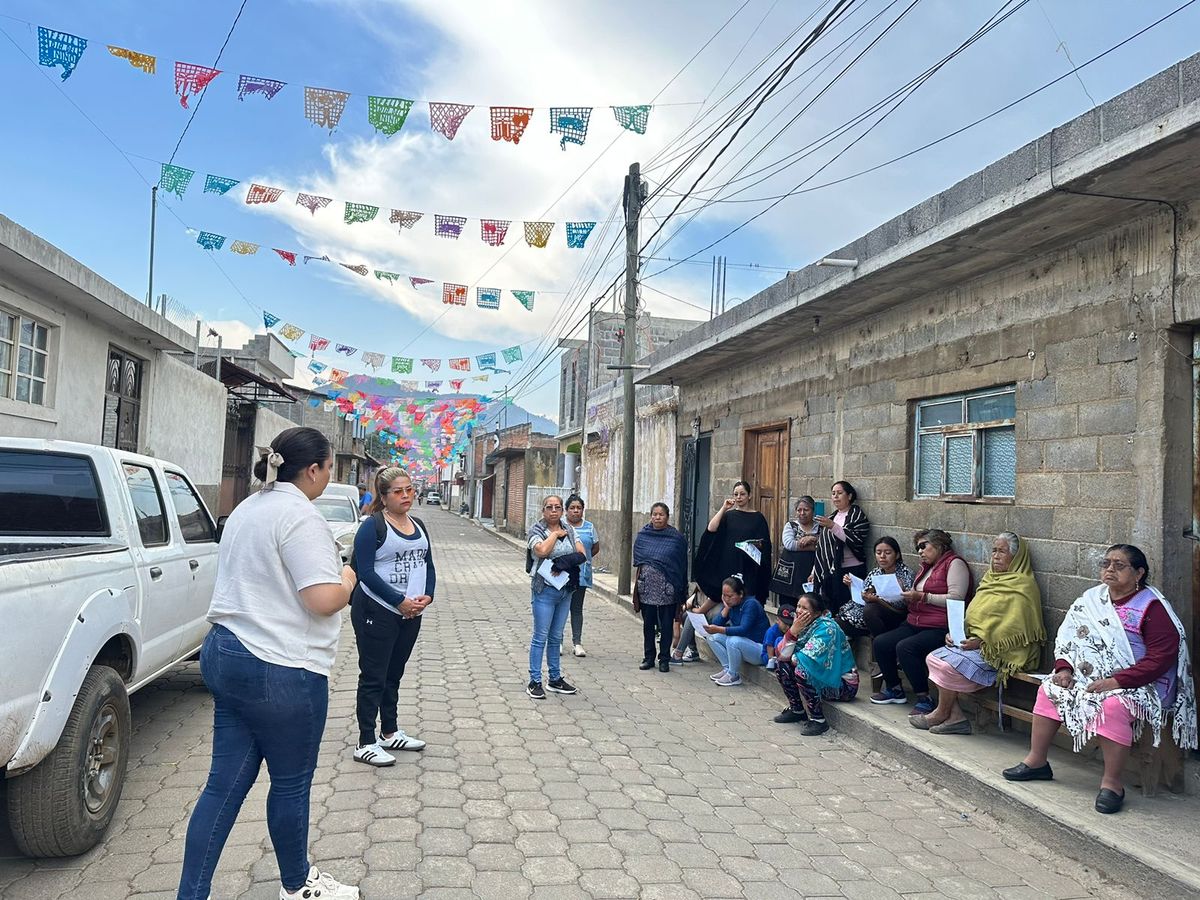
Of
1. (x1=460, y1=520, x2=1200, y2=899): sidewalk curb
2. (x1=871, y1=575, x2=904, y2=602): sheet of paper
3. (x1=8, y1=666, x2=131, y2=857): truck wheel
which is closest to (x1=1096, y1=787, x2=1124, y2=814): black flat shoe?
(x1=460, y1=520, x2=1200, y2=899): sidewalk curb

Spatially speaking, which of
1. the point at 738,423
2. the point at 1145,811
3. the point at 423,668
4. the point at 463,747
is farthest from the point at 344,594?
the point at 738,423

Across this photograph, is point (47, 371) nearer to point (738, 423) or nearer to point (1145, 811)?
point (738, 423)

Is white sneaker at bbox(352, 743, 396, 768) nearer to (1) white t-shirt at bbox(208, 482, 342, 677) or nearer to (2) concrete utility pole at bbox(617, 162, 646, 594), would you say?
(1) white t-shirt at bbox(208, 482, 342, 677)

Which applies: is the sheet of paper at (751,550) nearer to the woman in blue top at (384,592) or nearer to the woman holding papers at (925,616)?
the woman holding papers at (925,616)

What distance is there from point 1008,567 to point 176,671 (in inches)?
255

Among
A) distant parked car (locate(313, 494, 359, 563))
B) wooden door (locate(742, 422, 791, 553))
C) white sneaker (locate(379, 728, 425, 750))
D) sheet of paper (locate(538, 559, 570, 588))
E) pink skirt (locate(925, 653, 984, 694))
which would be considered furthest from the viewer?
distant parked car (locate(313, 494, 359, 563))

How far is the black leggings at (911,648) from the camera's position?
580 cm

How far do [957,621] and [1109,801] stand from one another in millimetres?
1573

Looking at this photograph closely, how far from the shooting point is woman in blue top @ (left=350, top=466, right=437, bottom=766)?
4684mm

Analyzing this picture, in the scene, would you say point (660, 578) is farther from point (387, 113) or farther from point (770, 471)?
point (387, 113)

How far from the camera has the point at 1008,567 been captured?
5504 mm

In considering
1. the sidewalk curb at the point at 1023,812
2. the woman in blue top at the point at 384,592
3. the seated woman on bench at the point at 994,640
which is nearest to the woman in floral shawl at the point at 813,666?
the sidewalk curb at the point at 1023,812

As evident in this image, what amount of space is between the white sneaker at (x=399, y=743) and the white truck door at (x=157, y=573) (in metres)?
1.36

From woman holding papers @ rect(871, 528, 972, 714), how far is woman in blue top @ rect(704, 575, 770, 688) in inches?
56.6
